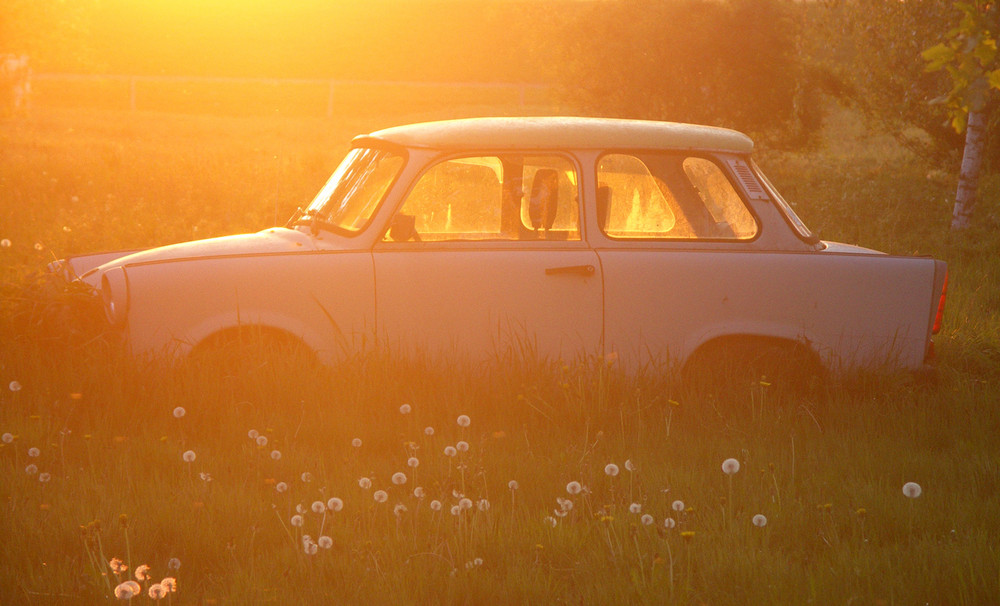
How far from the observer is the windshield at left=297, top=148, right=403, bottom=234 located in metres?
5.15

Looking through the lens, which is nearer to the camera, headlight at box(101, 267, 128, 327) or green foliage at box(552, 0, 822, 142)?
headlight at box(101, 267, 128, 327)

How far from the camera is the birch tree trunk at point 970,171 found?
12945mm

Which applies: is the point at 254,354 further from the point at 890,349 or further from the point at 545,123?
the point at 890,349

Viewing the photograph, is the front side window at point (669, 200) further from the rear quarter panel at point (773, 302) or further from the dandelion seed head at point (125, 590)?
the dandelion seed head at point (125, 590)

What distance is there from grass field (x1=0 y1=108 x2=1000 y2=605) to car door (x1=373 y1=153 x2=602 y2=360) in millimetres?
145

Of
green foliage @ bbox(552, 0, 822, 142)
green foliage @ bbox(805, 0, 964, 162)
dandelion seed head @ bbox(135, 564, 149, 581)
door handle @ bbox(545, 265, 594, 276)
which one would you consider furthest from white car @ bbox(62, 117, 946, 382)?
green foliage @ bbox(552, 0, 822, 142)

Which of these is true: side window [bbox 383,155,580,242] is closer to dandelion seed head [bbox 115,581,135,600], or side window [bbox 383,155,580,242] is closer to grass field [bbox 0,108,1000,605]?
grass field [bbox 0,108,1000,605]

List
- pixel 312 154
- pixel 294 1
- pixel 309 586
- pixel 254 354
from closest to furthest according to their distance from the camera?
pixel 309 586 < pixel 254 354 < pixel 312 154 < pixel 294 1

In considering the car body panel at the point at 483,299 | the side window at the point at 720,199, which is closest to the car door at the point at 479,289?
the car body panel at the point at 483,299

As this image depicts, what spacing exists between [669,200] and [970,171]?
945cm

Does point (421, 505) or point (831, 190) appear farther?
point (831, 190)

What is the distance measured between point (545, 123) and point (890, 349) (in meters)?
2.18

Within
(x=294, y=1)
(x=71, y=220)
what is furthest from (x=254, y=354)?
(x=294, y=1)

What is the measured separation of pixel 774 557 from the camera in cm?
335
